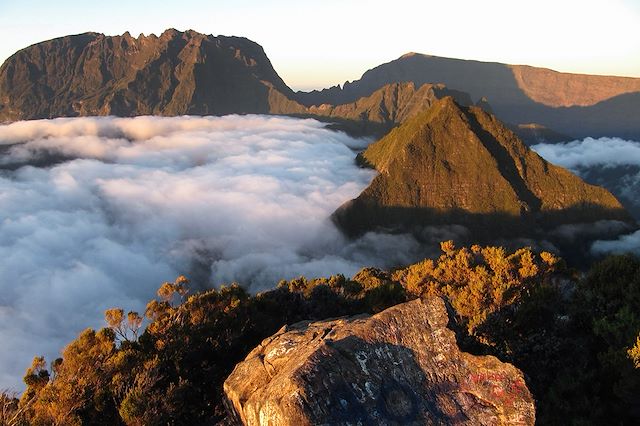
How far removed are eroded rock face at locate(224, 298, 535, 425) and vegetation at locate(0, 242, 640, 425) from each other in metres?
2.49

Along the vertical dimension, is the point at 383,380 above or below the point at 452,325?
below

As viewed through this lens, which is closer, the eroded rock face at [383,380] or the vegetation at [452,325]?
the eroded rock face at [383,380]

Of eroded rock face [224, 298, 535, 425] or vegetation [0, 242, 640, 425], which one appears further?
vegetation [0, 242, 640, 425]

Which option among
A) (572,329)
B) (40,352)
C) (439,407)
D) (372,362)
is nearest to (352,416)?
(372,362)

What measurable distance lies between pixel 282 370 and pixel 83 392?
35.3 feet

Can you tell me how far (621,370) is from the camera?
19.4 meters

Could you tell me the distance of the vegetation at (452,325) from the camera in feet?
65.3

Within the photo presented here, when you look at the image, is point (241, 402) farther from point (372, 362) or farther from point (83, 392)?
point (83, 392)

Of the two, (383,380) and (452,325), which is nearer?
(383,380)

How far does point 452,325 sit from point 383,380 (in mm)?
4434

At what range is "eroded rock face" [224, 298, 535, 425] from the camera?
13633 mm

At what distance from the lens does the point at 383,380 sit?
14.9m

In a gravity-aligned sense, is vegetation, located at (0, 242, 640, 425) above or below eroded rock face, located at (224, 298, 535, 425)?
below

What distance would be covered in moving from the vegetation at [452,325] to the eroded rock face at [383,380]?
249 cm
